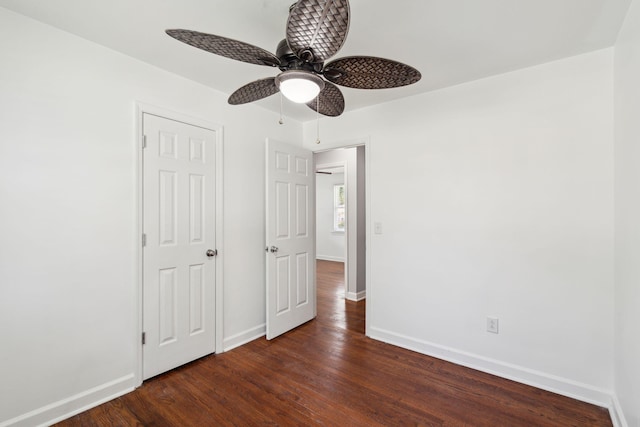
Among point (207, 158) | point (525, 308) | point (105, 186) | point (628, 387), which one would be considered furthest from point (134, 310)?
point (628, 387)

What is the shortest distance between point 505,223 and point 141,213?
2859mm

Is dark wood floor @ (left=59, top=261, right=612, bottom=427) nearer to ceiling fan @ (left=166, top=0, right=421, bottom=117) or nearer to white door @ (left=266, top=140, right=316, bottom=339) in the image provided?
white door @ (left=266, top=140, right=316, bottom=339)

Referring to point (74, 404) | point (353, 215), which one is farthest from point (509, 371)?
point (74, 404)

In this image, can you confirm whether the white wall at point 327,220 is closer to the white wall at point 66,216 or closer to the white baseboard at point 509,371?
the white baseboard at point 509,371

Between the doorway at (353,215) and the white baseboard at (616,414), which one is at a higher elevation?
the doorway at (353,215)

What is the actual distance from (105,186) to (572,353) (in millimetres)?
3531

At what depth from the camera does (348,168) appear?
14.5 feet

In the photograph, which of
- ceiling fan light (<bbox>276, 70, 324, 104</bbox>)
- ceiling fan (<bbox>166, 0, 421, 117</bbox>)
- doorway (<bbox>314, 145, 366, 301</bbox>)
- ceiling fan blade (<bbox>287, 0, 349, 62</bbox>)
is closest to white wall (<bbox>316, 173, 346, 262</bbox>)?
doorway (<bbox>314, 145, 366, 301</bbox>)

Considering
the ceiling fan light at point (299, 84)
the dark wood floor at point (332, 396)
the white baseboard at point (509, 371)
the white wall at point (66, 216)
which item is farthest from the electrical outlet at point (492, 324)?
the white wall at point (66, 216)

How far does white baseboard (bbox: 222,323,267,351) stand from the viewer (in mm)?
2740

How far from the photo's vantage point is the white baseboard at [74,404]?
1.68 metres

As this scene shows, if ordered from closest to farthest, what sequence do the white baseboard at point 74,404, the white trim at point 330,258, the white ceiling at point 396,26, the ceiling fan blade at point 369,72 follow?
the ceiling fan blade at point 369,72, the white ceiling at point 396,26, the white baseboard at point 74,404, the white trim at point 330,258

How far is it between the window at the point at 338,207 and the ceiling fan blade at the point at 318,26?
6533 mm

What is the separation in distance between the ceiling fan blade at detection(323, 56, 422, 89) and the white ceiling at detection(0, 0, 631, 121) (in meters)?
0.41
